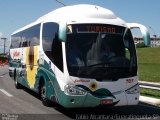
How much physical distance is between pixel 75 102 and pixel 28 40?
6.52 metres

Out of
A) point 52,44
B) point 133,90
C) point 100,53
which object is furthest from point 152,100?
point 52,44

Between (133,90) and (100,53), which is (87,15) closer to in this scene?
(100,53)

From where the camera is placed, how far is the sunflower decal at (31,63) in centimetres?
1478

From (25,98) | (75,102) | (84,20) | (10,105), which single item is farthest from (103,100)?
(25,98)

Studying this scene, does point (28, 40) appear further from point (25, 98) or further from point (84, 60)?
point (84, 60)

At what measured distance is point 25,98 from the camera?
50.6 feet

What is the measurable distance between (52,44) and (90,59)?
167cm

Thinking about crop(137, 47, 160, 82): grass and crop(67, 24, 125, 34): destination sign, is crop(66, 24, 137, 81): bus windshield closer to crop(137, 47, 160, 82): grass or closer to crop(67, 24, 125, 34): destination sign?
crop(67, 24, 125, 34): destination sign

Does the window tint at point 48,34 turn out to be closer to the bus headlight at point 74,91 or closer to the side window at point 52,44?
the side window at point 52,44

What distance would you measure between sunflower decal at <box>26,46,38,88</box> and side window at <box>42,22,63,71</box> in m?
1.40

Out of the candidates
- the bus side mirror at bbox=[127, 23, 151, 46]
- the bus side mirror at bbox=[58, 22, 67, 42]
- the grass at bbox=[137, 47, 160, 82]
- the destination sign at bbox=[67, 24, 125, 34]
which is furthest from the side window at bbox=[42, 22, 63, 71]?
the grass at bbox=[137, 47, 160, 82]

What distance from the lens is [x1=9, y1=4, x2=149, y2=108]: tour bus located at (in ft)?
35.7

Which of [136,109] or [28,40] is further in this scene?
[28,40]

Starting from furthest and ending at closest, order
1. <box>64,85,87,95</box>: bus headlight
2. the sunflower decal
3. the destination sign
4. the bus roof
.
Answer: the sunflower decal
the bus roof
the destination sign
<box>64,85,87,95</box>: bus headlight
